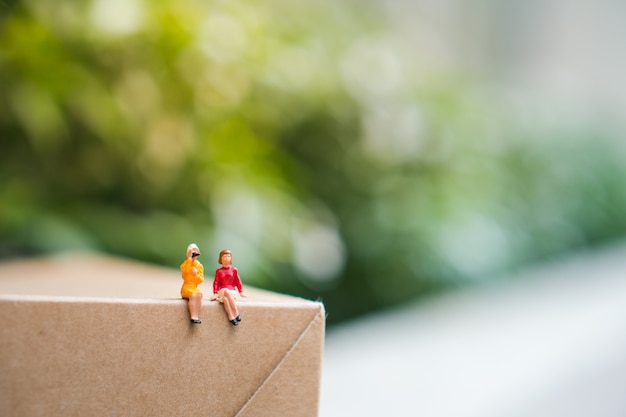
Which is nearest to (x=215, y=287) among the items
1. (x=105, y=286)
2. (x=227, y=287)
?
(x=227, y=287)

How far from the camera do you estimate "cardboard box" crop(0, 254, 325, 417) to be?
39cm

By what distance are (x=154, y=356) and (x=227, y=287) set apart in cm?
7

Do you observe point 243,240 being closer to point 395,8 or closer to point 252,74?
point 252,74

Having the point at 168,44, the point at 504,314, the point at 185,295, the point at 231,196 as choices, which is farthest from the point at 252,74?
the point at 185,295

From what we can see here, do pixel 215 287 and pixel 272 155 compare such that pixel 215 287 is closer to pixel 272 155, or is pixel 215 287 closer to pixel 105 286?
pixel 105 286

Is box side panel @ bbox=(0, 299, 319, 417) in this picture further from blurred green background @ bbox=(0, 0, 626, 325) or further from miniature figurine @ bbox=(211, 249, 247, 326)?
blurred green background @ bbox=(0, 0, 626, 325)

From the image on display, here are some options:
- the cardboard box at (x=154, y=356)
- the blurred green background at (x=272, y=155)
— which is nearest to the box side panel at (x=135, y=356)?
Result: the cardboard box at (x=154, y=356)

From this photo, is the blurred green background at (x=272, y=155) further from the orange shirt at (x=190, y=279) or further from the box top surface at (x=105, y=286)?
the orange shirt at (x=190, y=279)

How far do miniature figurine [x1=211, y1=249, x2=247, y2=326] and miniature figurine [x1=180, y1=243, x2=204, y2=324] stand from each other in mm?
16

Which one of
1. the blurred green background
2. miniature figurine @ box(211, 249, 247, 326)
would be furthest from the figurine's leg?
the blurred green background

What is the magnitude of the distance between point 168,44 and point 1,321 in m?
1.14

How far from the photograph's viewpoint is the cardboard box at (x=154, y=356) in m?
0.39

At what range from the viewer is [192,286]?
17.3 inches

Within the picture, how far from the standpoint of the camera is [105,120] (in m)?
1.33
